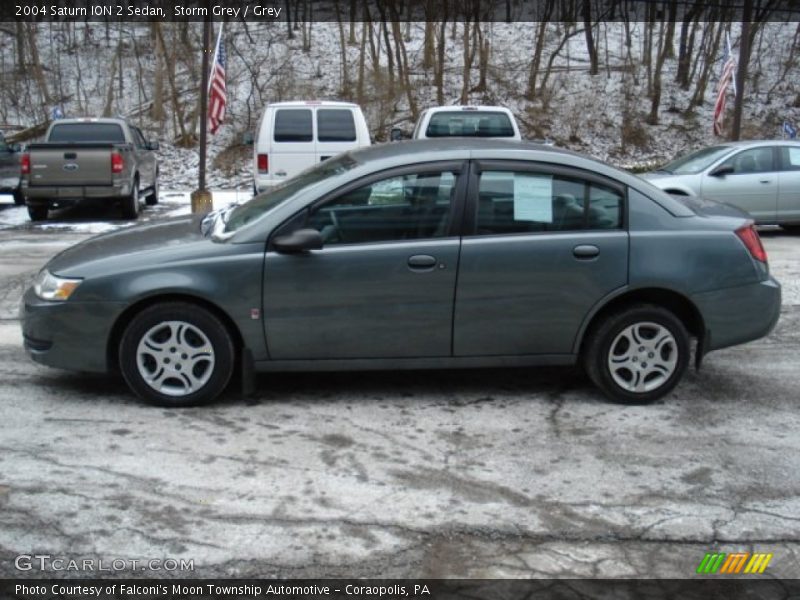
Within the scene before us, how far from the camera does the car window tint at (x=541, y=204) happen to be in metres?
5.43

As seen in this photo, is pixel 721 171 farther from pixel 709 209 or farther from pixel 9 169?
pixel 9 169

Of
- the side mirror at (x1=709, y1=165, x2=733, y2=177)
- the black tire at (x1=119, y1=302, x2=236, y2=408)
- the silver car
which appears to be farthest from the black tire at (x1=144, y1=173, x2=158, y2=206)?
the black tire at (x1=119, y1=302, x2=236, y2=408)

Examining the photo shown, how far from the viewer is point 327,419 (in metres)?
5.24

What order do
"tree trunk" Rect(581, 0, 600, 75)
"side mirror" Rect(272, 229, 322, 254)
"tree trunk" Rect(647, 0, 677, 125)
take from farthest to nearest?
"tree trunk" Rect(581, 0, 600, 75) < "tree trunk" Rect(647, 0, 677, 125) < "side mirror" Rect(272, 229, 322, 254)

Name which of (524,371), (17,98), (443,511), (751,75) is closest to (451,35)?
(751,75)

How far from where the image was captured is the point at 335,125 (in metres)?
15.3

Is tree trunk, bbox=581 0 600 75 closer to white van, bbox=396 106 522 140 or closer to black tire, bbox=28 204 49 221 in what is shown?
white van, bbox=396 106 522 140

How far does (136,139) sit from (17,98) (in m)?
16.8

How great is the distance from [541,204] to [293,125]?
1036 cm

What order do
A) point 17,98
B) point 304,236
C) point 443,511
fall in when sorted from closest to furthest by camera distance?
point 443,511
point 304,236
point 17,98

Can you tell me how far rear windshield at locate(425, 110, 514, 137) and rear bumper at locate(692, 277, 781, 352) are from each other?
32.3 feet

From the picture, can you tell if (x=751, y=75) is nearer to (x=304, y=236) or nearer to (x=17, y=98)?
(x=17, y=98)

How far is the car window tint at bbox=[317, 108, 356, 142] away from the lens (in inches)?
600

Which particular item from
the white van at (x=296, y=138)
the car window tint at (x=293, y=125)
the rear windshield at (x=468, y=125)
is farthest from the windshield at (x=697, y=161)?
the car window tint at (x=293, y=125)
